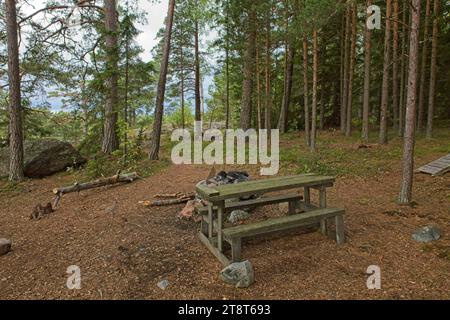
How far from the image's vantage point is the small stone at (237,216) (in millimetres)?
5637

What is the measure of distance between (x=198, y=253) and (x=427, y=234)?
3388 mm

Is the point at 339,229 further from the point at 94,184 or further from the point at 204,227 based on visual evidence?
the point at 94,184

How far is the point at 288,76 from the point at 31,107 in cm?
1272

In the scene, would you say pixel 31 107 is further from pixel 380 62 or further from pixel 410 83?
pixel 380 62

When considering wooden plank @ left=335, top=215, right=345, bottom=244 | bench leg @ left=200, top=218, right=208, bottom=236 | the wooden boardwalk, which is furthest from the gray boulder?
the wooden boardwalk

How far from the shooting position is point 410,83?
18.4 feet

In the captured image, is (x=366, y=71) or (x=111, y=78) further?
(x=366, y=71)

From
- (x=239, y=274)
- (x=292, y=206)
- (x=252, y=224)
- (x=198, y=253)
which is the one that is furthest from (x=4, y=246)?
(x=292, y=206)

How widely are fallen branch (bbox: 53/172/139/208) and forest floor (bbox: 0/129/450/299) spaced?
8.9 inches

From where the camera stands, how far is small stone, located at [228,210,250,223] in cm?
564

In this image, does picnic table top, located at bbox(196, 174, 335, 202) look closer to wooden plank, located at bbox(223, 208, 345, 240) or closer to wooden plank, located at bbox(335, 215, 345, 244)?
wooden plank, located at bbox(223, 208, 345, 240)

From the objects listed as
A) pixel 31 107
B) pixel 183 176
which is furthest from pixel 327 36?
pixel 31 107

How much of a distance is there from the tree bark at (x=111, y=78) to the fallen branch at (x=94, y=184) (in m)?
2.79

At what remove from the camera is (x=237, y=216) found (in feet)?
18.7
